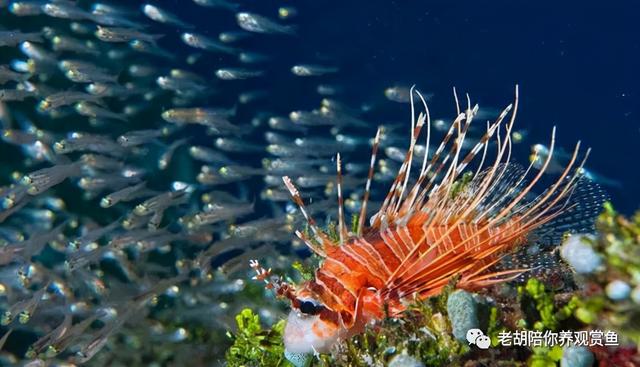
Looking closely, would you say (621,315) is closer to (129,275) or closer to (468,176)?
(468,176)

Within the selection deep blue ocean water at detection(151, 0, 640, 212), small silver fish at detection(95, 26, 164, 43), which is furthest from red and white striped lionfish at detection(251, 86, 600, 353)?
deep blue ocean water at detection(151, 0, 640, 212)

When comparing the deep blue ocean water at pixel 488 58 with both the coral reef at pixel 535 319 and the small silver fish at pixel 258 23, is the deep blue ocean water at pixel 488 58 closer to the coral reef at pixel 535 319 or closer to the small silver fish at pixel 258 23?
the small silver fish at pixel 258 23

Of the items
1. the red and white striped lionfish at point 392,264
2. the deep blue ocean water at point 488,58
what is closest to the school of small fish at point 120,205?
the red and white striped lionfish at point 392,264

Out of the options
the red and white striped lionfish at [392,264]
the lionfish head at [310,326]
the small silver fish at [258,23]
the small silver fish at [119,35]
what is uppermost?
the red and white striped lionfish at [392,264]

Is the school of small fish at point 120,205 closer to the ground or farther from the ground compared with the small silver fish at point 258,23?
closer to the ground

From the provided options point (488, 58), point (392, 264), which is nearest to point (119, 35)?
point (392, 264)

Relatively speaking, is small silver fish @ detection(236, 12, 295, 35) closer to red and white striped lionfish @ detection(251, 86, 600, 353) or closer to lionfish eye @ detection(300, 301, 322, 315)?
red and white striped lionfish @ detection(251, 86, 600, 353)
